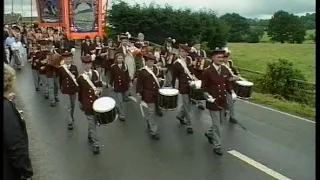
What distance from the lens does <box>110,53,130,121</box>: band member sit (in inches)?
410

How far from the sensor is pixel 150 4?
25656mm

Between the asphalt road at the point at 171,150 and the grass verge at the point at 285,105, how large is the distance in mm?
548

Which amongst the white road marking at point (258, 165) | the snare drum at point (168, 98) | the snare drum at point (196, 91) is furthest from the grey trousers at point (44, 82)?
the white road marking at point (258, 165)

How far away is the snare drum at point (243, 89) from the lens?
29.4 ft

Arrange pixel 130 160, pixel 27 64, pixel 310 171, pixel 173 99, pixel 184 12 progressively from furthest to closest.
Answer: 1. pixel 184 12
2. pixel 27 64
3. pixel 173 99
4. pixel 130 160
5. pixel 310 171

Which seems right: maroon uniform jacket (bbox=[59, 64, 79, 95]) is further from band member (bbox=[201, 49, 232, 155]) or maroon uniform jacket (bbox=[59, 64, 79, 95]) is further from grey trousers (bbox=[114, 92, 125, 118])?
band member (bbox=[201, 49, 232, 155])

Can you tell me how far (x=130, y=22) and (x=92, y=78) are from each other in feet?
57.4

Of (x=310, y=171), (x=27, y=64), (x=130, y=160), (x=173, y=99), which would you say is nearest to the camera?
(x=310, y=171)


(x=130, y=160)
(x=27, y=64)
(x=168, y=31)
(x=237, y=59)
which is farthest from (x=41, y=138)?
(x=168, y=31)

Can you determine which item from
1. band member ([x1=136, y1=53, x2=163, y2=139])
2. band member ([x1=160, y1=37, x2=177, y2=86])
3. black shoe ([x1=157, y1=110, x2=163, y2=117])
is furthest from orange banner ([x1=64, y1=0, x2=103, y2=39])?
band member ([x1=136, y1=53, x2=163, y2=139])

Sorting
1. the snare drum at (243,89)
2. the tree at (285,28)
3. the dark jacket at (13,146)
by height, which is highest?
the tree at (285,28)

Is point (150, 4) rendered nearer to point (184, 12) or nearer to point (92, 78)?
point (184, 12)

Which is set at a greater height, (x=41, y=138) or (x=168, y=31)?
(x=168, y=31)

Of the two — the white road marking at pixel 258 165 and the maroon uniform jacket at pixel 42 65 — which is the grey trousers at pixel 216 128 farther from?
the maroon uniform jacket at pixel 42 65
